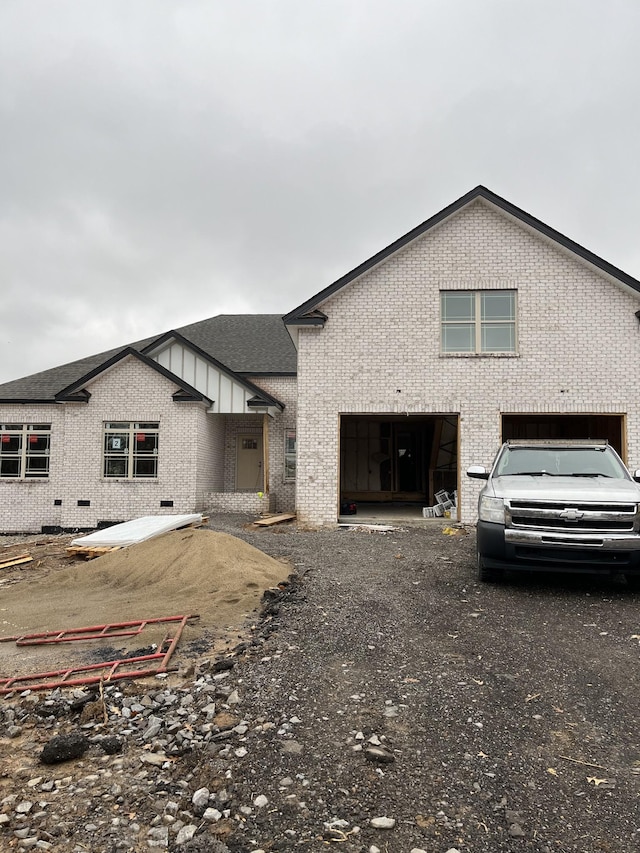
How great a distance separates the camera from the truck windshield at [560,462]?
25.0 feet

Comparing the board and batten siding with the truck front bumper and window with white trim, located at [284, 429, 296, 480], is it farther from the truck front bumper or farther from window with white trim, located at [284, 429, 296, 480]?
the truck front bumper

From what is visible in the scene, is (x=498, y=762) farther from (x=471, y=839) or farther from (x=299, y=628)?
(x=299, y=628)

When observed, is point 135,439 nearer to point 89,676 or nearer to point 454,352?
point 454,352

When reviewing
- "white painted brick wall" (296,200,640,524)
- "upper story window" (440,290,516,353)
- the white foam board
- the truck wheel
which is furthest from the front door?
the truck wheel

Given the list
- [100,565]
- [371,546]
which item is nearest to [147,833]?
[100,565]

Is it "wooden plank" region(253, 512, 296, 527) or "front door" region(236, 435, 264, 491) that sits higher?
"front door" region(236, 435, 264, 491)

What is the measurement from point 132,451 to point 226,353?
220 inches

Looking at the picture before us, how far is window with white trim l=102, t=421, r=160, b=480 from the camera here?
16.2 metres

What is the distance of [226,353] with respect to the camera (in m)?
20.2

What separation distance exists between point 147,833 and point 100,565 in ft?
20.8

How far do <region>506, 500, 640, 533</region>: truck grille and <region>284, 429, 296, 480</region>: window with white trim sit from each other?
11811 mm

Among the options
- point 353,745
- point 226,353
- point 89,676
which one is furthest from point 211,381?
point 353,745

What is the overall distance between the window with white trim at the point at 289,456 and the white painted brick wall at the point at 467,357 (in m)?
4.07

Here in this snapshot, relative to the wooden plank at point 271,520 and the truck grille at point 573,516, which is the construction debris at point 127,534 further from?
the truck grille at point 573,516
